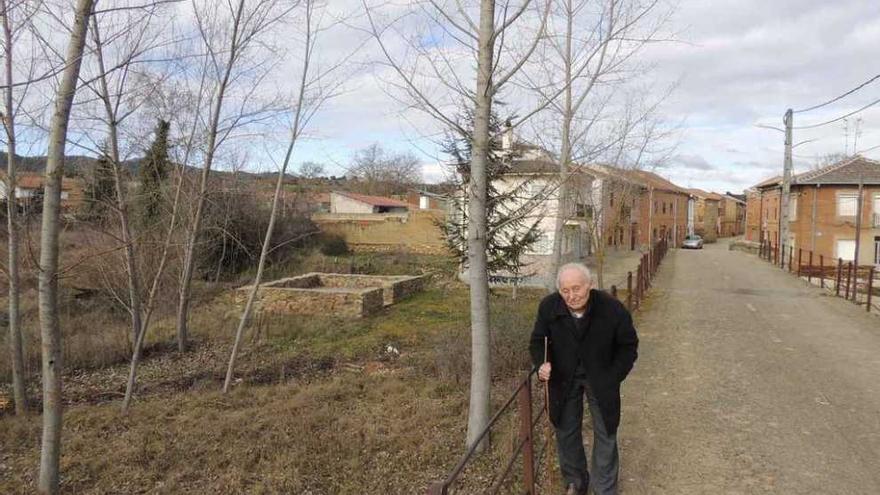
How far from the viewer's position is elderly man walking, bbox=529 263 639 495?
3.50 m

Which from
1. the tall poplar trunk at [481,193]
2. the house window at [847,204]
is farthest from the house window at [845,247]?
the tall poplar trunk at [481,193]

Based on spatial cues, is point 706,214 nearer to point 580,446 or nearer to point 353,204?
point 353,204

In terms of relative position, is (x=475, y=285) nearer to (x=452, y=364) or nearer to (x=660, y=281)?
(x=452, y=364)

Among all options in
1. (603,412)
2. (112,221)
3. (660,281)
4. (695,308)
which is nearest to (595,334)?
(603,412)

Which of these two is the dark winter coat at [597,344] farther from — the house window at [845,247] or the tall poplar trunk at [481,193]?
the house window at [845,247]

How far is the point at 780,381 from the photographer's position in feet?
23.7

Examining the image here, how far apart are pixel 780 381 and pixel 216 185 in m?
8.17

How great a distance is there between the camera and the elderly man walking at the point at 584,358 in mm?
3498

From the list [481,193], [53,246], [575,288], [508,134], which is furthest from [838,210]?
[53,246]

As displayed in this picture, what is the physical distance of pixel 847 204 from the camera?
127ft

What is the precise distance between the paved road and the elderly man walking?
690 millimetres

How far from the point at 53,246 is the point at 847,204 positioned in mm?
44015

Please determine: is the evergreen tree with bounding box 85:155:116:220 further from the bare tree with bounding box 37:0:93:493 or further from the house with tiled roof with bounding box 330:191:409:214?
the house with tiled roof with bounding box 330:191:409:214

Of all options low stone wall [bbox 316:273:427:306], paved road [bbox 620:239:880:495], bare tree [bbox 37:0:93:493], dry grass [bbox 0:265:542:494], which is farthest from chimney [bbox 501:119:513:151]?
low stone wall [bbox 316:273:427:306]
